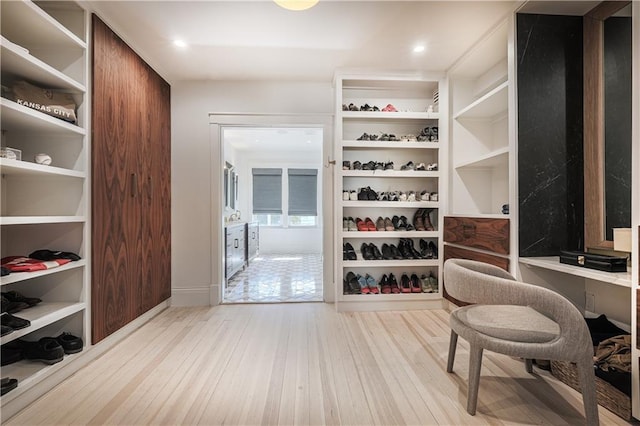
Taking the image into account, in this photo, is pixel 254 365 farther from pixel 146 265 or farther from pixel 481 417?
pixel 146 265

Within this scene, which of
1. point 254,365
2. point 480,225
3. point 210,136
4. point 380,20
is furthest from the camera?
point 210,136

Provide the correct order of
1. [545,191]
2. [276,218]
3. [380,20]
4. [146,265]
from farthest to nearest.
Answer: [276,218], [146,265], [380,20], [545,191]

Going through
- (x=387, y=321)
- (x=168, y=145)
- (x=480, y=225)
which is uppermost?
(x=168, y=145)

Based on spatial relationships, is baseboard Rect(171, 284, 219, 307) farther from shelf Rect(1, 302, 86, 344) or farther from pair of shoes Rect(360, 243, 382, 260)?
pair of shoes Rect(360, 243, 382, 260)

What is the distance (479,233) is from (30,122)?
3.19m

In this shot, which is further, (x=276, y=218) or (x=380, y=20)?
(x=276, y=218)

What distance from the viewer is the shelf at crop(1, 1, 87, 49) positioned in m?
1.57

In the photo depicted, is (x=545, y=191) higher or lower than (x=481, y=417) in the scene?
higher

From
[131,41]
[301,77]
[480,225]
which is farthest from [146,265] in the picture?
[480,225]

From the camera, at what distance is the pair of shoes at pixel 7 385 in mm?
1394

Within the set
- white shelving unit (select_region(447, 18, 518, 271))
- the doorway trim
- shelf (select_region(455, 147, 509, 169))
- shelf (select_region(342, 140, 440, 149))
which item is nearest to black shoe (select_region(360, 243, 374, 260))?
the doorway trim

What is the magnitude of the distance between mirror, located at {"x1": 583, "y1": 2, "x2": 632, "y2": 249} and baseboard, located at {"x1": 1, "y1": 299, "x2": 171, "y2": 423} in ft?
11.2

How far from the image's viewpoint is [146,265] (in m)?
2.63

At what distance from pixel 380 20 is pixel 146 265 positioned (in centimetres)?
286
